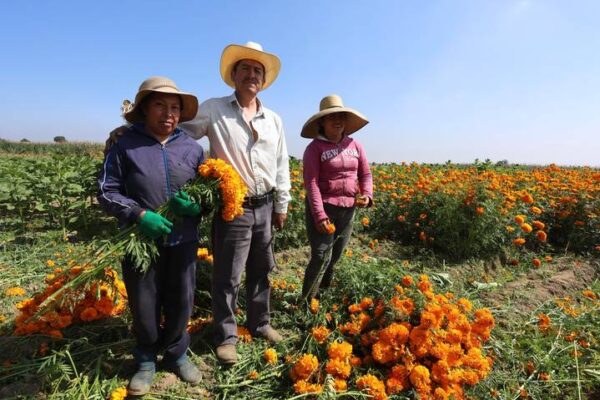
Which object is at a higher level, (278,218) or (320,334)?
(278,218)

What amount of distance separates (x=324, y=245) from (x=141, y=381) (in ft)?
5.86

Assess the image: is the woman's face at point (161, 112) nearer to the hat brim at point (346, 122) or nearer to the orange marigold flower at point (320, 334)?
the hat brim at point (346, 122)

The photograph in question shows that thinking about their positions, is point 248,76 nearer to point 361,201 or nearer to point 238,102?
point 238,102

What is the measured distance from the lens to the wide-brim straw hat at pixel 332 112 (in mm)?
3123

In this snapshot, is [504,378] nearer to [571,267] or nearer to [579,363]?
[579,363]

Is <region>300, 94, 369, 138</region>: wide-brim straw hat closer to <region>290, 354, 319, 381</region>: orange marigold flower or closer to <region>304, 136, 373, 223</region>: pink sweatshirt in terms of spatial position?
<region>304, 136, 373, 223</region>: pink sweatshirt

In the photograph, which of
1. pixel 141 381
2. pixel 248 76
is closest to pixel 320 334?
pixel 141 381

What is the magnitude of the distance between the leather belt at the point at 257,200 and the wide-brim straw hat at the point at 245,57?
0.98 m

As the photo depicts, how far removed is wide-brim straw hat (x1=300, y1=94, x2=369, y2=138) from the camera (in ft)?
10.2

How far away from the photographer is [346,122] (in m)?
3.47

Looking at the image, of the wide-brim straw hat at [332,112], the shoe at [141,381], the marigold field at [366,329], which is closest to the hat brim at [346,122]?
the wide-brim straw hat at [332,112]

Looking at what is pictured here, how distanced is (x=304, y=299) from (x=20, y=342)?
2.28m

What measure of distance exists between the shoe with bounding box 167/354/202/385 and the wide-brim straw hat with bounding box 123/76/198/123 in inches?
70.9

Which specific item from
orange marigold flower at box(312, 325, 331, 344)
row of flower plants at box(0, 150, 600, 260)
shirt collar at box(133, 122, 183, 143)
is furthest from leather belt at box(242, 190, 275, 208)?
row of flower plants at box(0, 150, 600, 260)
